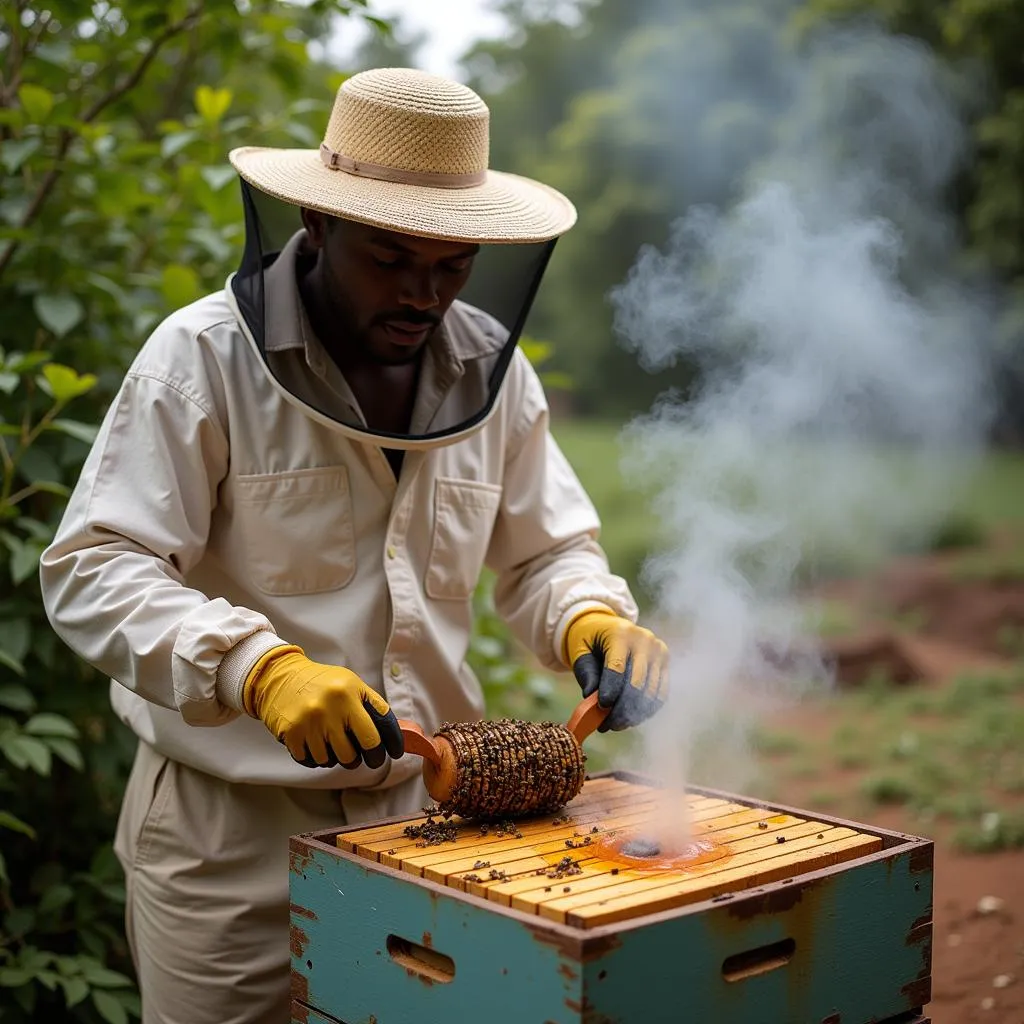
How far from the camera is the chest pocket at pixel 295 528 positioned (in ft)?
7.66

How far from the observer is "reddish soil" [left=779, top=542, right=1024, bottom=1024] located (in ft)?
11.6

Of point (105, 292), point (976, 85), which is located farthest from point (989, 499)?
point (105, 292)

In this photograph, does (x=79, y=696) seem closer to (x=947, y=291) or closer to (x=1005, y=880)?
(x=1005, y=880)

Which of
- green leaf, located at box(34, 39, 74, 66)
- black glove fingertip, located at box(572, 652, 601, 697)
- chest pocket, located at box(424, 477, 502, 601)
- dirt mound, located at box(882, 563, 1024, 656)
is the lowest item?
dirt mound, located at box(882, 563, 1024, 656)

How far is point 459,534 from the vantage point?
2555 millimetres

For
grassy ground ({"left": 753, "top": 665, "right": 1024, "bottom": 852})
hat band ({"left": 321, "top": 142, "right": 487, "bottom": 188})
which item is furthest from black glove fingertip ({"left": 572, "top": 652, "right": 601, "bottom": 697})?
grassy ground ({"left": 753, "top": 665, "right": 1024, "bottom": 852})

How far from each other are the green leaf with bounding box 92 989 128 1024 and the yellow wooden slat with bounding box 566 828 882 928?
4.98ft

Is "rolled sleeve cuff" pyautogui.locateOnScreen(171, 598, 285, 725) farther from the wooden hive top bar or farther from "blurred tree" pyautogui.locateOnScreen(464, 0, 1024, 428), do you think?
"blurred tree" pyautogui.locateOnScreen(464, 0, 1024, 428)

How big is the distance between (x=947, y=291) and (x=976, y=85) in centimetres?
133

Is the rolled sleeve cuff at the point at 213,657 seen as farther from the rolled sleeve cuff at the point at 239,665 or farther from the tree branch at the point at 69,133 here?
the tree branch at the point at 69,133

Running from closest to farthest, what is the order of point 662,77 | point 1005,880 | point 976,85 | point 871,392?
Result: point 1005,880 → point 976,85 → point 871,392 → point 662,77

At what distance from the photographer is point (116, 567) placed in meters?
2.15

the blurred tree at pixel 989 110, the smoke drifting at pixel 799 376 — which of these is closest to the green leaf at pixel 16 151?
the smoke drifting at pixel 799 376

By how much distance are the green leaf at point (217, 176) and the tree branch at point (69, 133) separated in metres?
0.37
